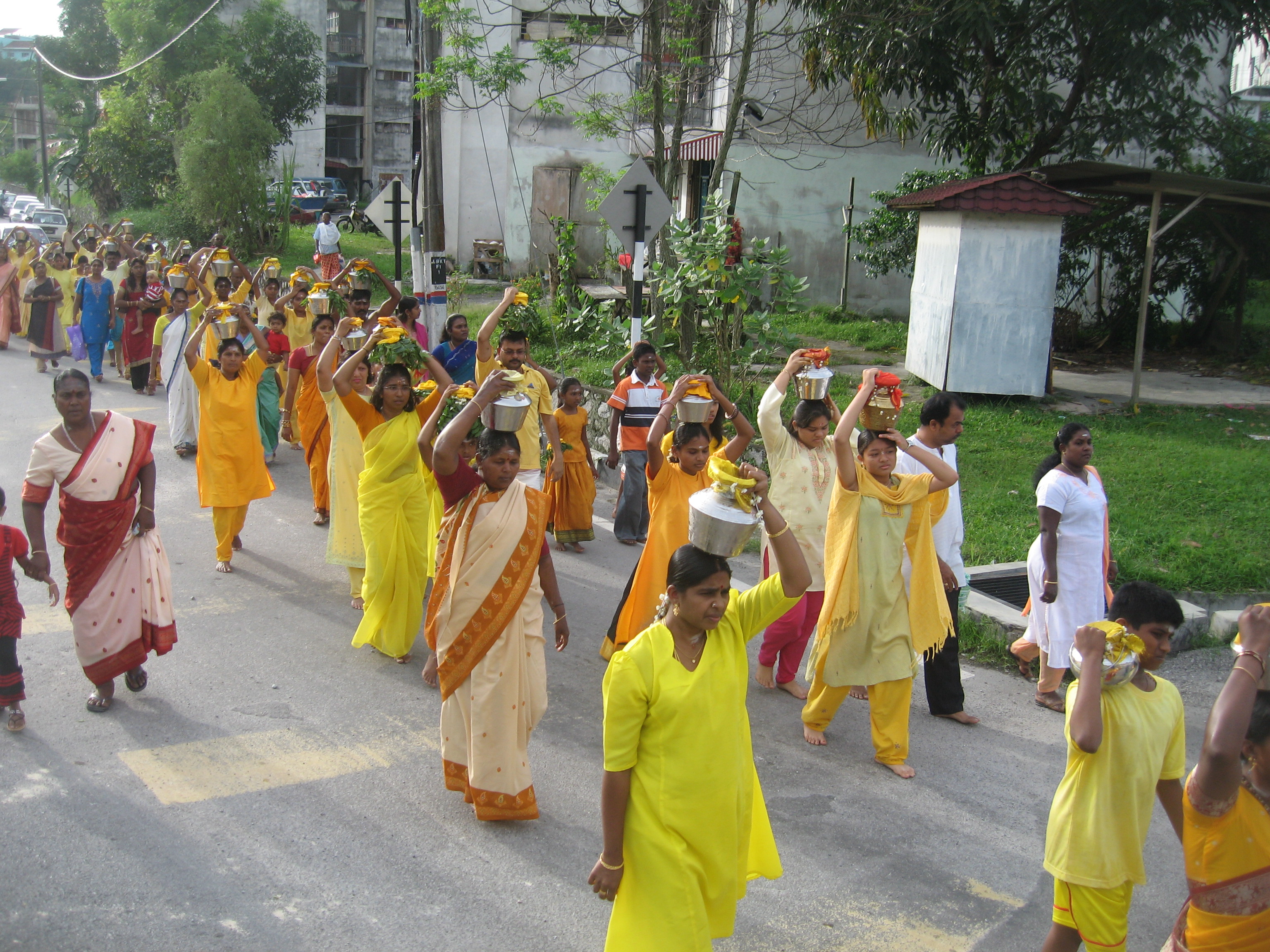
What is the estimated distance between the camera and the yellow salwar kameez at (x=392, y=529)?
6.33m

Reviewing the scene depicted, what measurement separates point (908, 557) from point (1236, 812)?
2.51 metres

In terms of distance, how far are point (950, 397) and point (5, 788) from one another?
4739mm

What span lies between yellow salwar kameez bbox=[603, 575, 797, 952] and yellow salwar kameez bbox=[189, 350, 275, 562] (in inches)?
225

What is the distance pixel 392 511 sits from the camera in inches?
250

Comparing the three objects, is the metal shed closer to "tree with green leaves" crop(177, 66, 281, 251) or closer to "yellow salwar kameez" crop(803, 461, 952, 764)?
"yellow salwar kameez" crop(803, 461, 952, 764)

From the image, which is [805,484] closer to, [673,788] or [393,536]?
[393,536]

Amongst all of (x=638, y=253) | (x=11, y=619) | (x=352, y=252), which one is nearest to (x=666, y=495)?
(x=11, y=619)

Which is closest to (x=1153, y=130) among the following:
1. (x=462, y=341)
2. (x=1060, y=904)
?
(x=462, y=341)

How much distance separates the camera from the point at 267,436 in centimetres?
1143

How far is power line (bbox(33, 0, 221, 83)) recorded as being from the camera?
27.9 m

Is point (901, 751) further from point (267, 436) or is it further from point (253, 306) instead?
point (253, 306)

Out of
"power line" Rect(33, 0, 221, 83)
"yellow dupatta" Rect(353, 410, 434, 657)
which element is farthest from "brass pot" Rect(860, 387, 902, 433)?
"power line" Rect(33, 0, 221, 83)

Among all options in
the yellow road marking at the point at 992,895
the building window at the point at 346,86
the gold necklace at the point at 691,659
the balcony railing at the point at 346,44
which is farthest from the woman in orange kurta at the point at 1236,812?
the balcony railing at the point at 346,44

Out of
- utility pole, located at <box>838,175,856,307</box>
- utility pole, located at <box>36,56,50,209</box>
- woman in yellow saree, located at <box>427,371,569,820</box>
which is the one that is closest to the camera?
woman in yellow saree, located at <box>427,371,569,820</box>
